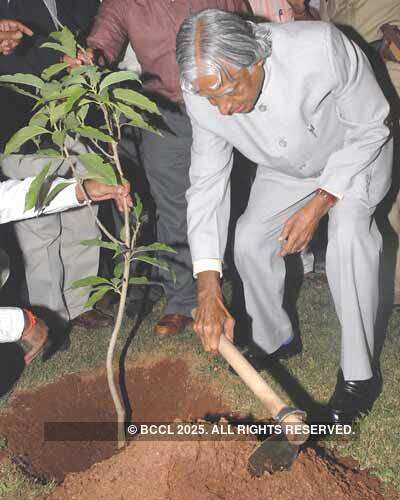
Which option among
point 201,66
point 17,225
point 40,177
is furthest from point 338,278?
point 17,225

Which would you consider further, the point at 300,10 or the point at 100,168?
the point at 300,10

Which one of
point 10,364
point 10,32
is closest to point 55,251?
point 10,364

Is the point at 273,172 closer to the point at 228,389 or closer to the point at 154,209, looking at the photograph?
the point at 228,389

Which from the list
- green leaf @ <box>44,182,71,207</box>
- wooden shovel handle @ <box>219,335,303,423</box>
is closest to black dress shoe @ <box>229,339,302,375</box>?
wooden shovel handle @ <box>219,335,303,423</box>

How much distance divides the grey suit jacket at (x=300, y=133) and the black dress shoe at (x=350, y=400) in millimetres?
794

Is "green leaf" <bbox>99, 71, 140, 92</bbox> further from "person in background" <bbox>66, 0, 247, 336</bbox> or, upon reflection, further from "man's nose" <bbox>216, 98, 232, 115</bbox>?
"person in background" <bbox>66, 0, 247, 336</bbox>

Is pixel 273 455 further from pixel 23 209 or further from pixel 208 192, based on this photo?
pixel 23 209

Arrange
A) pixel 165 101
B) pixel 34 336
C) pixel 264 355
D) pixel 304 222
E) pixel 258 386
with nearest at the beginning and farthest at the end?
1. pixel 258 386
2. pixel 304 222
3. pixel 34 336
4. pixel 264 355
5. pixel 165 101

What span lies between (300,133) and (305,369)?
1.26m

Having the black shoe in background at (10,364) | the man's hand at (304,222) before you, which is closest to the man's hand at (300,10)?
the man's hand at (304,222)

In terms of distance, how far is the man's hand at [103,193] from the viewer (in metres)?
2.54

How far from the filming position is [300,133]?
2678 millimetres

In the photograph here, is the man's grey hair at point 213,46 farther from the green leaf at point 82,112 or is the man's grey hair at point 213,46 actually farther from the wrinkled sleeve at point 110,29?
the wrinkled sleeve at point 110,29

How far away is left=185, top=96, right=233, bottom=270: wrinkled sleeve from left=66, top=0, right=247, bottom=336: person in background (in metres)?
0.74
